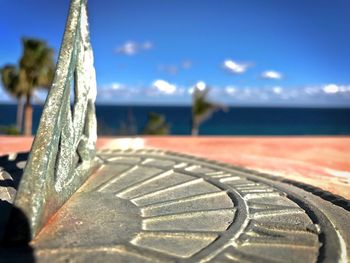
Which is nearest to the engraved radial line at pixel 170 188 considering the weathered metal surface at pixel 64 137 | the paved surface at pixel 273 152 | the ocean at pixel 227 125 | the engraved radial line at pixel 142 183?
the engraved radial line at pixel 142 183

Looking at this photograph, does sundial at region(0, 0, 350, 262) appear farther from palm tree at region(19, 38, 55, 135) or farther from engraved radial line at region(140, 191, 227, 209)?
palm tree at region(19, 38, 55, 135)

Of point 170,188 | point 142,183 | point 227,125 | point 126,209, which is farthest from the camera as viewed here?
point 227,125

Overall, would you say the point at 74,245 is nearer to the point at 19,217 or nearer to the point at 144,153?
the point at 19,217

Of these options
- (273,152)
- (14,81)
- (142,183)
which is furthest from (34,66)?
(142,183)

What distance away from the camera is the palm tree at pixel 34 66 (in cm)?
1922

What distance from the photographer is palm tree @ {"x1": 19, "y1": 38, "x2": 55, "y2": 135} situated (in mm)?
19216

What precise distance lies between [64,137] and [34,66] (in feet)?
57.6

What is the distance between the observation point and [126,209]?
335cm

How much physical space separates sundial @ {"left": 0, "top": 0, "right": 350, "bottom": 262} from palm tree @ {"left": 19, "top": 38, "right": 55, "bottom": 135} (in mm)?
15899

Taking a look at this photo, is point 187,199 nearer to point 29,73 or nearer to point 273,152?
point 273,152

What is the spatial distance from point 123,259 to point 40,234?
0.72m

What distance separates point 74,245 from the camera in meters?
2.57

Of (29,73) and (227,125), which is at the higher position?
(29,73)

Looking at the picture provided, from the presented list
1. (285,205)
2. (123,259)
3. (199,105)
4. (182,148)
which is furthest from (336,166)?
(199,105)
